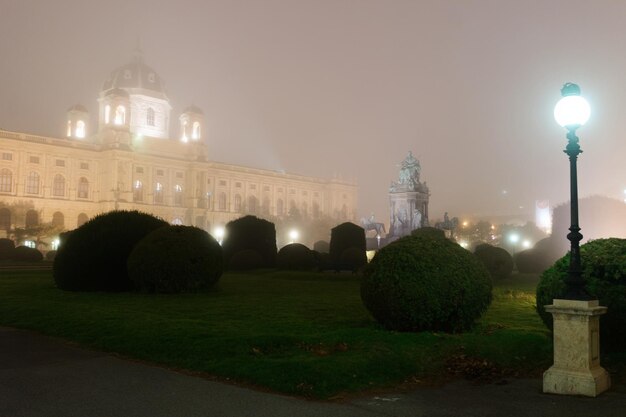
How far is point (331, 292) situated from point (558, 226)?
80.8 ft

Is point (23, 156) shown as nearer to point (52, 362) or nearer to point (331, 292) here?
point (331, 292)

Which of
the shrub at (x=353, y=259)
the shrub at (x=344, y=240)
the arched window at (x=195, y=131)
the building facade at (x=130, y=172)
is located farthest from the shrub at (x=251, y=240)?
the arched window at (x=195, y=131)

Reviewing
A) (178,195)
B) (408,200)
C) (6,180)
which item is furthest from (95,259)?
(178,195)

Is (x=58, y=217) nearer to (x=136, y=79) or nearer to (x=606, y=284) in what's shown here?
(x=136, y=79)

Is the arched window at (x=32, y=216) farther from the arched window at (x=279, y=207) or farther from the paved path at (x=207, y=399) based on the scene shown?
the paved path at (x=207, y=399)

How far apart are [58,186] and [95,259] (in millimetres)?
72483

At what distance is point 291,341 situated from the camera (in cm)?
828

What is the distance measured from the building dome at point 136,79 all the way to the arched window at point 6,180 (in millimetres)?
24659

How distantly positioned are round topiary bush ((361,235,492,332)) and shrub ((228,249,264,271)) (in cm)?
2065

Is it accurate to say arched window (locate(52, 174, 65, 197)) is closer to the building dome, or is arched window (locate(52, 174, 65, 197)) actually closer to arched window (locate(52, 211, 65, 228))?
arched window (locate(52, 211, 65, 228))

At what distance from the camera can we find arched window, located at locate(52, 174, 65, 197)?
267 ft

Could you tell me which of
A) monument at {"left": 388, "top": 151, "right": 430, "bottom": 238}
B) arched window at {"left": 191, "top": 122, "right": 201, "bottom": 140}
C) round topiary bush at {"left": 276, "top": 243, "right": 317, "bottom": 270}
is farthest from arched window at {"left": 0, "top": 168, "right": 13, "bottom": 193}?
round topiary bush at {"left": 276, "top": 243, "right": 317, "bottom": 270}

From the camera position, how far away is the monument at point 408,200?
46562mm

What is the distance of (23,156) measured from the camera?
7788 cm
